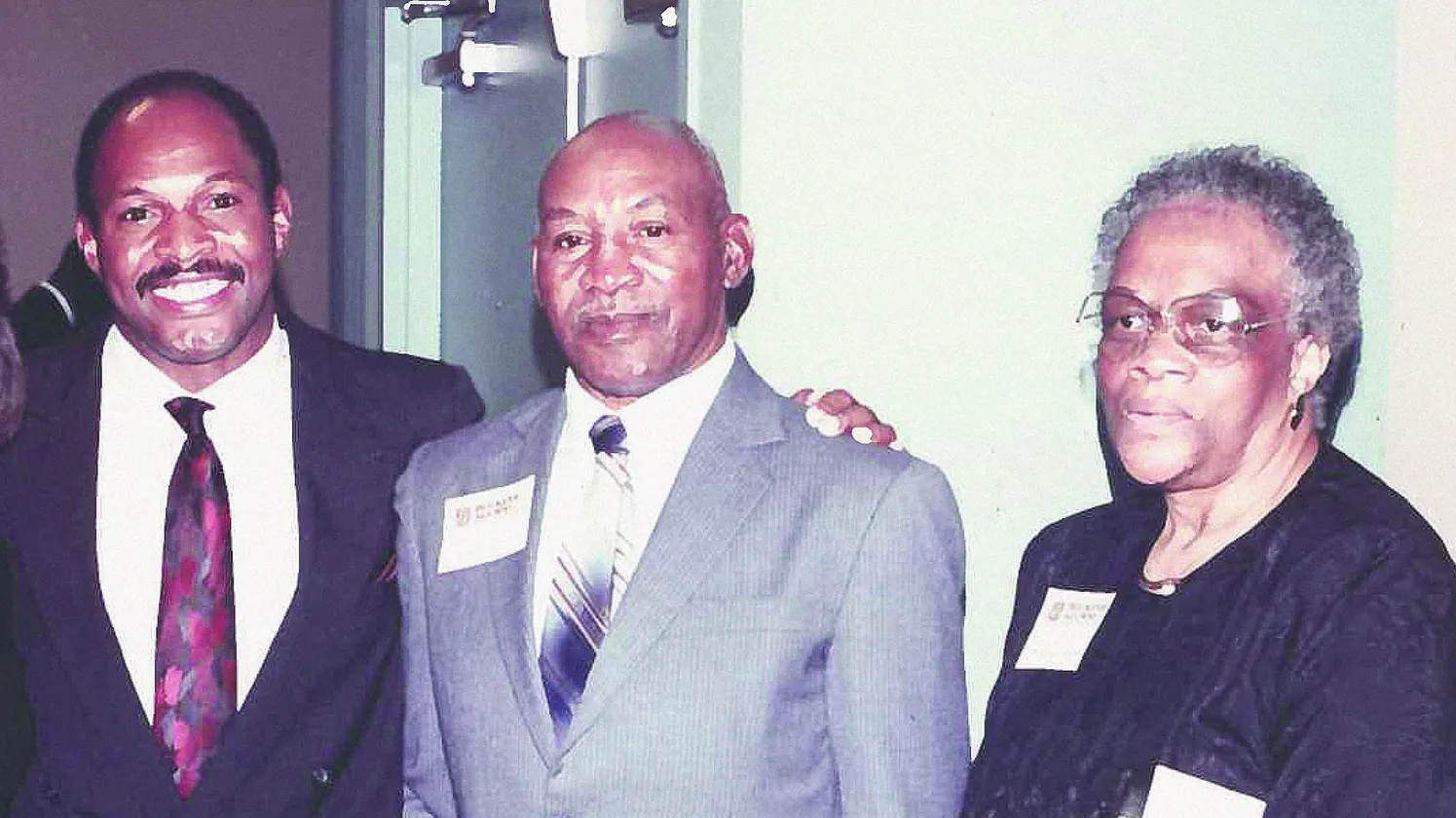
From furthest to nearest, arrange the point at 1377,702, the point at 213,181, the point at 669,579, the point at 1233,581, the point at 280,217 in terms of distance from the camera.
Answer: the point at 280,217 < the point at 213,181 < the point at 669,579 < the point at 1233,581 < the point at 1377,702

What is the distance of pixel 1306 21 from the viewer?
9.73 feet

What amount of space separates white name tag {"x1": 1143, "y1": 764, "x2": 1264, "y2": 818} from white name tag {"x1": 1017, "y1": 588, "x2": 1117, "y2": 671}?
0.27 metres

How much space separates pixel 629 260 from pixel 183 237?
0.64m

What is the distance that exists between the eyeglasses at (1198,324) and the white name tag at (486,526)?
0.76 metres

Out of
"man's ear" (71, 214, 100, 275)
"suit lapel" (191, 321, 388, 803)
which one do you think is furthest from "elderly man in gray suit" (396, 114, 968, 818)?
"man's ear" (71, 214, 100, 275)

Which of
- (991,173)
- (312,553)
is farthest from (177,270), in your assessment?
(991,173)

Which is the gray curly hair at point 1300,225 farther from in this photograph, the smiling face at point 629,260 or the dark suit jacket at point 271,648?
the dark suit jacket at point 271,648

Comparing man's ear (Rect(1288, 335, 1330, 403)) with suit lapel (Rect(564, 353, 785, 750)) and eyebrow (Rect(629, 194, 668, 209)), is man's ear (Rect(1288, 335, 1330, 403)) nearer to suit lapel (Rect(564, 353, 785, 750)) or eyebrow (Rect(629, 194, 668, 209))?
suit lapel (Rect(564, 353, 785, 750))

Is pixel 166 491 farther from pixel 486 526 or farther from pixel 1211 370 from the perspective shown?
pixel 1211 370

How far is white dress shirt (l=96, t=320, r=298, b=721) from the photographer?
8.20ft

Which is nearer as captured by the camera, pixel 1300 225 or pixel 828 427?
pixel 1300 225

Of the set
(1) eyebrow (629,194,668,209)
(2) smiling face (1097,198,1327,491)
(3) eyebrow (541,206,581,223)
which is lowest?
(2) smiling face (1097,198,1327,491)

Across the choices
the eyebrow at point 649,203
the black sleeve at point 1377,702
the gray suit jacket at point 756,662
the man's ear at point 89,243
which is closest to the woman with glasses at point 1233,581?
the black sleeve at point 1377,702

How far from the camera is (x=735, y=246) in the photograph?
247cm
